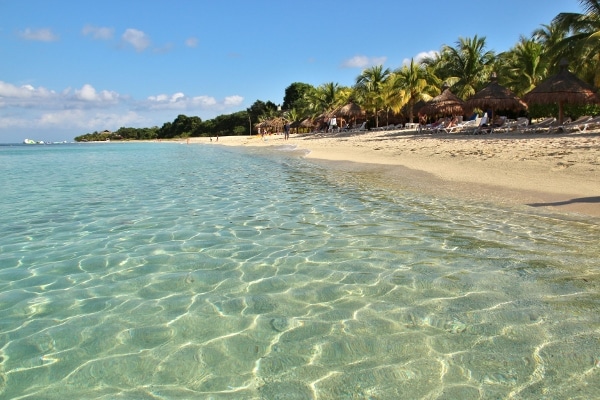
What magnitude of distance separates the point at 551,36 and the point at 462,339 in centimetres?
2908

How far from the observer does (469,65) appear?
29.1 meters

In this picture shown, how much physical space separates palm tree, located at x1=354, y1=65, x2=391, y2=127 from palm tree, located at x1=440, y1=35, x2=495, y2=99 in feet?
19.0

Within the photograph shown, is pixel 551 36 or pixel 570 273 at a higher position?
pixel 551 36

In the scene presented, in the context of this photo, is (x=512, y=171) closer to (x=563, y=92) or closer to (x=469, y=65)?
(x=563, y=92)

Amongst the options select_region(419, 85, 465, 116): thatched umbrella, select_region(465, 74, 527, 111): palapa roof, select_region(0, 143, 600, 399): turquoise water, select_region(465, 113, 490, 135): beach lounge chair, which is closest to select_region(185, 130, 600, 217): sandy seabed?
select_region(0, 143, 600, 399): turquoise water

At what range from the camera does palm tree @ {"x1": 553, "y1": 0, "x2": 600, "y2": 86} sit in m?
17.5

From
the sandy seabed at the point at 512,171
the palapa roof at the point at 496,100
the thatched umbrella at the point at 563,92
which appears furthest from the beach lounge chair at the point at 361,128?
the sandy seabed at the point at 512,171

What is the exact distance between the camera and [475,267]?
397 cm

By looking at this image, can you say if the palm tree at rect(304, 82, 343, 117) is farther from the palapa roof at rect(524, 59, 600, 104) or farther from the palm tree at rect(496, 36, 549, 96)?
the palapa roof at rect(524, 59, 600, 104)

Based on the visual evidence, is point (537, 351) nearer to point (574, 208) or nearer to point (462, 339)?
point (462, 339)

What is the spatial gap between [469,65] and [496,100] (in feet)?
29.5

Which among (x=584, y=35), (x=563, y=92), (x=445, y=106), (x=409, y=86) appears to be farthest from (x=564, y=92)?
(x=409, y=86)

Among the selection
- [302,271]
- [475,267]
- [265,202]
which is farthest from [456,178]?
[302,271]

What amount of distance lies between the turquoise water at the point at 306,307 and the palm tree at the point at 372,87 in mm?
29008
